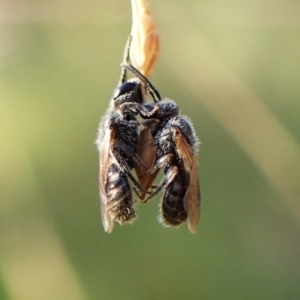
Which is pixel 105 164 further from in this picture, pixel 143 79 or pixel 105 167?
pixel 143 79

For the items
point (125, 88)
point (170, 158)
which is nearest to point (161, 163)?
point (170, 158)

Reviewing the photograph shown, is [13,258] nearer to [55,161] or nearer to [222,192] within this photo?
[55,161]

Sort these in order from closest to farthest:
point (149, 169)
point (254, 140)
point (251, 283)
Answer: point (149, 169)
point (251, 283)
point (254, 140)

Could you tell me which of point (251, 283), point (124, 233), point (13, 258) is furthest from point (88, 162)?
point (251, 283)

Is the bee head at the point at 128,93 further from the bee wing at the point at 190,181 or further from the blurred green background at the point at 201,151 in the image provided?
the blurred green background at the point at 201,151

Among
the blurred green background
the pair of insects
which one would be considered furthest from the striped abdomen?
the blurred green background

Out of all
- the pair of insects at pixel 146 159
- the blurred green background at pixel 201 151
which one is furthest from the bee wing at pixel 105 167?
the blurred green background at pixel 201 151

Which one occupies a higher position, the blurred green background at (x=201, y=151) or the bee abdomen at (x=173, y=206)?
the blurred green background at (x=201, y=151)
